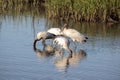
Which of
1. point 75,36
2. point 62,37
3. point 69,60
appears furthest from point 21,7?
point 69,60

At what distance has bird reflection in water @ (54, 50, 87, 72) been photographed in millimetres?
9718

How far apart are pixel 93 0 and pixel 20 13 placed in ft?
13.9

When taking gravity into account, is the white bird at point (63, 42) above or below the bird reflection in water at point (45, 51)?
above

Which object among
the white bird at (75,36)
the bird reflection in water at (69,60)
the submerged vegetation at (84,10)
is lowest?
the bird reflection in water at (69,60)

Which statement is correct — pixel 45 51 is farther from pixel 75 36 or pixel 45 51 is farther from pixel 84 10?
pixel 84 10

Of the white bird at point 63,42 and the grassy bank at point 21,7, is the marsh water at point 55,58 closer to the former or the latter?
the white bird at point 63,42

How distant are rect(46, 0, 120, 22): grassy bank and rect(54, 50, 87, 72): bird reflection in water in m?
5.16

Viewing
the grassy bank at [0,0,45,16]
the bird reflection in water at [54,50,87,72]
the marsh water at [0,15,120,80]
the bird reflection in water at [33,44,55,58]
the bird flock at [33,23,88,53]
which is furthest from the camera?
the grassy bank at [0,0,45,16]

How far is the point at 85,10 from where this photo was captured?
16.6m

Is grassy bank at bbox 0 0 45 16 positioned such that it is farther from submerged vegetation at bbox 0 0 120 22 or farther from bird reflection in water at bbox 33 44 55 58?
bird reflection in water at bbox 33 44 55 58

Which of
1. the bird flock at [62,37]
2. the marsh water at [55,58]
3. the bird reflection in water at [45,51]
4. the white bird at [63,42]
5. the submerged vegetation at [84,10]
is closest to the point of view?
the marsh water at [55,58]

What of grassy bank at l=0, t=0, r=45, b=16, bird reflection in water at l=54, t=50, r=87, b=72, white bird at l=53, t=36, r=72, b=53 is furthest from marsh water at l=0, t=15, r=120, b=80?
grassy bank at l=0, t=0, r=45, b=16

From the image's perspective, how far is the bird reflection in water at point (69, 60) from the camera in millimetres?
9718

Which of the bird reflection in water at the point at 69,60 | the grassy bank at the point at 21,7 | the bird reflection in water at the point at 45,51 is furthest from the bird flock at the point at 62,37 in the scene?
the grassy bank at the point at 21,7
